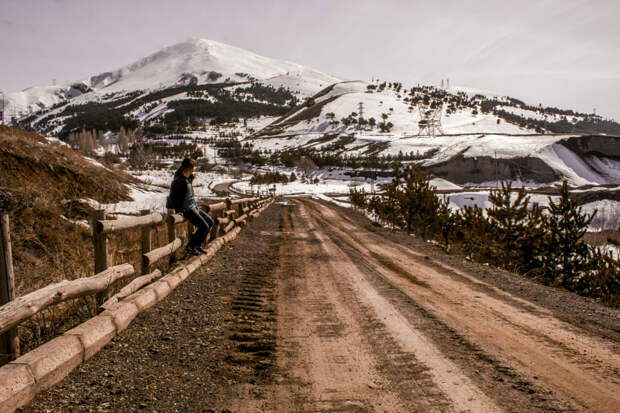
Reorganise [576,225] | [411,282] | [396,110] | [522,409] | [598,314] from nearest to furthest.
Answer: [522,409] < [598,314] < [411,282] < [576,225] < [396,110]

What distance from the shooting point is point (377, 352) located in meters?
3.65

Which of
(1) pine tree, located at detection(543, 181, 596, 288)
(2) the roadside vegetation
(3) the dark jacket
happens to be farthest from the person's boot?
(1) pine tree, located at detection(543, 181, 596, 288)

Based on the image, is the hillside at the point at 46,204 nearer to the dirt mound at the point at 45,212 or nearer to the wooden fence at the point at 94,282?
the dirt mound at the point at 45,212

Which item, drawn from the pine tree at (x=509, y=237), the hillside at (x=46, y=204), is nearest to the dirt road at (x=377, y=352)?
the hillside at (x=46, y=204)

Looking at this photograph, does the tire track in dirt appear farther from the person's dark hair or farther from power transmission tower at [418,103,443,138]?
power transmission tower at [418,103,443,138]

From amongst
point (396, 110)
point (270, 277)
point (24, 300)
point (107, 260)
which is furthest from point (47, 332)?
point (396, 110)

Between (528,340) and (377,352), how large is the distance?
1838 millimetres

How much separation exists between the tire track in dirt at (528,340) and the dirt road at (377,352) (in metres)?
0.02

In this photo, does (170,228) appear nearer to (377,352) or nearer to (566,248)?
(377,352)

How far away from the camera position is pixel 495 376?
125 inches

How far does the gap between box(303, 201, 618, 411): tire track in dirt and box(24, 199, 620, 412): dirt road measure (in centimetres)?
2

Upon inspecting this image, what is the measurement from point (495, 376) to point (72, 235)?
8834 mm

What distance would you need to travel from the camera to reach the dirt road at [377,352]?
110 inches

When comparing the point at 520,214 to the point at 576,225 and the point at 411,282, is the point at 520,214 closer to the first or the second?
the point at 576,225
